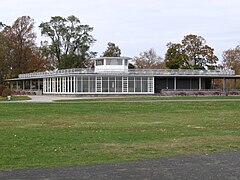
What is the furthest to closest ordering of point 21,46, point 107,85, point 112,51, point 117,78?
point 112,51
point 21,46
point 117,78
point 107,85

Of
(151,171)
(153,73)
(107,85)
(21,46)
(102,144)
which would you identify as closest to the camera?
(151,171)

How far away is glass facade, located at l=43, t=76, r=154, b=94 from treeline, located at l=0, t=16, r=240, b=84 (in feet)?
64.2

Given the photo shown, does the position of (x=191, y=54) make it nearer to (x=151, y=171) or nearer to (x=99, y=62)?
(x=99, y=62)

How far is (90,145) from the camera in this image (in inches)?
458

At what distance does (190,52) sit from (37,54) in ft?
107

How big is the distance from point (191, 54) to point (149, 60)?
1868cm

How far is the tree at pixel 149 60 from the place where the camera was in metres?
97.8

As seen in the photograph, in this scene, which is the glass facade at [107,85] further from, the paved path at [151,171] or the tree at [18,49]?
the paved path at [151,171]

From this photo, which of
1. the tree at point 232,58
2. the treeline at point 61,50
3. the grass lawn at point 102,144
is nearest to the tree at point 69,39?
the treeline at point 61,50

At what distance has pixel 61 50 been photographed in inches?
3433

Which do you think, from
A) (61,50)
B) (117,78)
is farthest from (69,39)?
(117,78)

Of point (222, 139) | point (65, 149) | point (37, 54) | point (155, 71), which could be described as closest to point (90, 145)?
point (65, 149)

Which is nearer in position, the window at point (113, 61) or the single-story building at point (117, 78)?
the single-story building at point (117, 78)

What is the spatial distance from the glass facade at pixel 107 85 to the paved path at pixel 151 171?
52.5 m
